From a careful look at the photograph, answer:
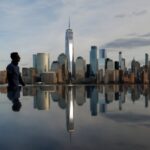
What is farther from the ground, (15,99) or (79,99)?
(15,99)

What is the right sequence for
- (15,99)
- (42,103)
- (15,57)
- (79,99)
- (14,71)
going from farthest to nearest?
(79,99), (15,99), (42,103), (14,71), (15,57)

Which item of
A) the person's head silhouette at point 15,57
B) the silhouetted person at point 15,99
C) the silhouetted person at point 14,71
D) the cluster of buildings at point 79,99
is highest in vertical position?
the person's head silhouette at point 15,57

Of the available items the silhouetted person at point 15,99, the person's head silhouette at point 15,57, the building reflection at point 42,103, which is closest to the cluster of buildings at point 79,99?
the building reflection at point 42,103

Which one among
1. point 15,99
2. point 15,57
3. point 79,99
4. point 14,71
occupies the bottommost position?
point 79,99

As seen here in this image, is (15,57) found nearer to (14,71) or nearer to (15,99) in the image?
(14,71)

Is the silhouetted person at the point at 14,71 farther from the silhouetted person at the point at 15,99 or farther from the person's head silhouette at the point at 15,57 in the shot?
the silhouetted person at the point at 15,99

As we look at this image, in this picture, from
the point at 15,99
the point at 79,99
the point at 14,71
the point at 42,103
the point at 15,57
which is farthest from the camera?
the point at 79,99

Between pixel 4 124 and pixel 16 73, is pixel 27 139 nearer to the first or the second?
pixel 4 124

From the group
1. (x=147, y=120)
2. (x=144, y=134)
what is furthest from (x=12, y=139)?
(x=147, y=120)

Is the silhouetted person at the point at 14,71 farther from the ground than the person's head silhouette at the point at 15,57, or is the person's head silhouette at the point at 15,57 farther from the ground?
the person's head silhouette at the point at 15,57

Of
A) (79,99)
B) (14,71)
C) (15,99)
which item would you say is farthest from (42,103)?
(79,99)

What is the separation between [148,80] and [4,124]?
435 ft

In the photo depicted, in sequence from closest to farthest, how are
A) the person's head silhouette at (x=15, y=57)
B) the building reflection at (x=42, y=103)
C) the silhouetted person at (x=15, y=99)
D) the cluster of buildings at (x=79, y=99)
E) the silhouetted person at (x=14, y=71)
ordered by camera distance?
the cluster of buildings at (x=79, y=99) → the silhouetted person at (x=15, y=99) → the building reflection at (x=42, y=103) → the person's head silhouette at (x=15, y=57) → the silhouetted person at (x=14, y=71)

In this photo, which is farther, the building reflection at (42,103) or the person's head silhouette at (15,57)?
the person's head silhouette at (15,57)
